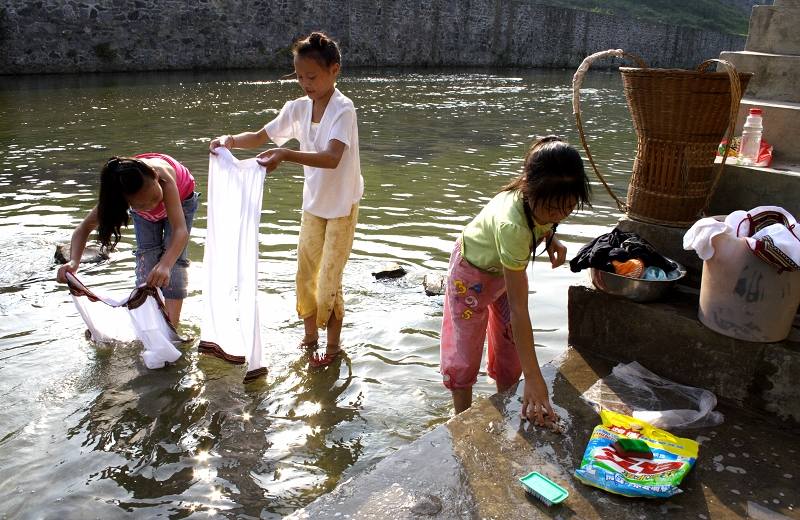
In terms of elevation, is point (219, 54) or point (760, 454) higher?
point (219, 54)

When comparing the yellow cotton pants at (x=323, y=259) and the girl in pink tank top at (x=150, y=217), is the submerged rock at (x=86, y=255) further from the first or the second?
the yellow cotton pants at (x=323, y=259)

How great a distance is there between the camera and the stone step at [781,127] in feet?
12.8

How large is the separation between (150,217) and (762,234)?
3.01 metres

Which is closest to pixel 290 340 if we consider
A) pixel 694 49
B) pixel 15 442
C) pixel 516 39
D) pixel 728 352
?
pixel 15 442

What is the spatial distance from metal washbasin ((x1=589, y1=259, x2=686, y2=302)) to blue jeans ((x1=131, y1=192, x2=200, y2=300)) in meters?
2.24

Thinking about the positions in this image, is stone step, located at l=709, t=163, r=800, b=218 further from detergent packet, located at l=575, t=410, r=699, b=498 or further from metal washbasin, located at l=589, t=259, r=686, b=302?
detergent packet, located at l=575, t=410, r=699, b=498

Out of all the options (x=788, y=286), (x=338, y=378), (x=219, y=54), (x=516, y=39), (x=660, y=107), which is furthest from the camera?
(x=516, y=39)

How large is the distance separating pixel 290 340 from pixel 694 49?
3871 centimetres

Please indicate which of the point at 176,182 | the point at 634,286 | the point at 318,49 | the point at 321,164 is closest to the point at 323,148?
the point at 321,164

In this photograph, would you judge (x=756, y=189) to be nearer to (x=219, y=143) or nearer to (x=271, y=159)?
(x=271, y=159)

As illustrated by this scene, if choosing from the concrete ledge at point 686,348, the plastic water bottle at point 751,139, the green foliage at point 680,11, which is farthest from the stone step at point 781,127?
the green foliage at point 680,11

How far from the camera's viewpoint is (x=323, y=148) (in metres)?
3.61

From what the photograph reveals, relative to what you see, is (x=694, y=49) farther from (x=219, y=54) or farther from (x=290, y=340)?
(x=290, y=340)

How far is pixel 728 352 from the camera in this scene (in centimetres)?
301
